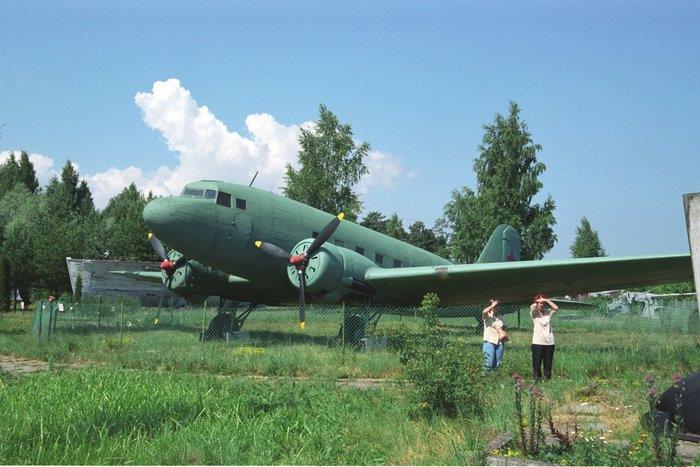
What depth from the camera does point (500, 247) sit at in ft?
85.2

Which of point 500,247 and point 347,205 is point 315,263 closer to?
point 500,247

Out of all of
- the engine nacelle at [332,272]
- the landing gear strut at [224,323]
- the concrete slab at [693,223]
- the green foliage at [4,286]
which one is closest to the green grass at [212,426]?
the concrete slab at [693,223]

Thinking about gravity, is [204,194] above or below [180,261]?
above

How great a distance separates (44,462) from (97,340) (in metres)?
11.3

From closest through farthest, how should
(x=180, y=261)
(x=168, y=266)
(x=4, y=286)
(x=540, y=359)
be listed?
(x=540, y=359), (x=168, y=266), (x=180, y=261), (x=4, y=286)

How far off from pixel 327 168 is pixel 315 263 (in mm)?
33108

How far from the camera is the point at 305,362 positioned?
12.1 m

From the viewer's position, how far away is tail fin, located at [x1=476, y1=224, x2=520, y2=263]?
25.9 meters

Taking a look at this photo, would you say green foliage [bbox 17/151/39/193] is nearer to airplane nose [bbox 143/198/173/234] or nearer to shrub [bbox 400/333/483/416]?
airplane nose [bbox 143/198/173/234]

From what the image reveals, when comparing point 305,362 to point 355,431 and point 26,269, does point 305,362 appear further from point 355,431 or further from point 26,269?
point 26,269

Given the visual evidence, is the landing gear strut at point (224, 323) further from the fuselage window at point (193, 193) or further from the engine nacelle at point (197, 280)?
the fuselage window at point (193, 193)

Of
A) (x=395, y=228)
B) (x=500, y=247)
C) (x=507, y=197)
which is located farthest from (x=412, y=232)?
(x=500, y=247)

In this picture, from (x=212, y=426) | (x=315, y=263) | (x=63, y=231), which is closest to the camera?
(x=212, y=426)

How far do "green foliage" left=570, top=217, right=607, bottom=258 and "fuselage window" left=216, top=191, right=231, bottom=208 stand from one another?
66.7 meters
